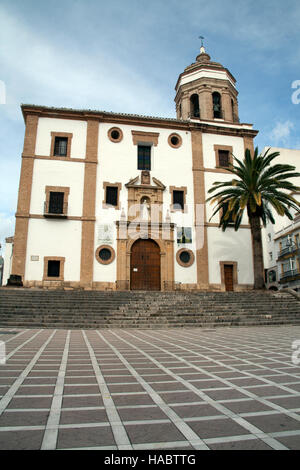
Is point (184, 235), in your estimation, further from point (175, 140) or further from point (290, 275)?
point (290, 275)

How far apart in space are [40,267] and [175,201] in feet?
30.7

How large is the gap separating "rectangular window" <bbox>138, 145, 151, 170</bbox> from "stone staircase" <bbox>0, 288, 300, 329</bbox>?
9.33 metres

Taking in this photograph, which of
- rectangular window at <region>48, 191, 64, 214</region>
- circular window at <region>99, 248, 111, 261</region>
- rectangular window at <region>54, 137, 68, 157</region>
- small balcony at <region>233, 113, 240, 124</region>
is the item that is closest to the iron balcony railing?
small balcony at <region>233, 113, 240, 124</region>

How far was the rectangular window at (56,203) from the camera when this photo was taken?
784 inches

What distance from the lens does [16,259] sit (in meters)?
18.5

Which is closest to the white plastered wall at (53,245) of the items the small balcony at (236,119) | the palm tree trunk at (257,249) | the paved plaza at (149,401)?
the palm tree trunk at (257,249)

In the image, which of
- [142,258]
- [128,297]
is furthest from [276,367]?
[142,258]

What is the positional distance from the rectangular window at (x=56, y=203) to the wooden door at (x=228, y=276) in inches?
430

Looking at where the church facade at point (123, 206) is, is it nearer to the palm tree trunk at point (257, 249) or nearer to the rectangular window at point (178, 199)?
the rectangular window at point (178, 199)

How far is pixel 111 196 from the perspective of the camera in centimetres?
2077

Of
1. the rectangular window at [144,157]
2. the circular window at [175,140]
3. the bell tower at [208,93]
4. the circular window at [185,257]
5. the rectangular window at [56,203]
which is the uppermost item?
the bell tower at [208,93]

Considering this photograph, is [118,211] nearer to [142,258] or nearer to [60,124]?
[142,258]

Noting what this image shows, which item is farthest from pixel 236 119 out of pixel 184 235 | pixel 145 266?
pixel 145 266

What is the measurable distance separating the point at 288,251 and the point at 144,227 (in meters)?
19.8
